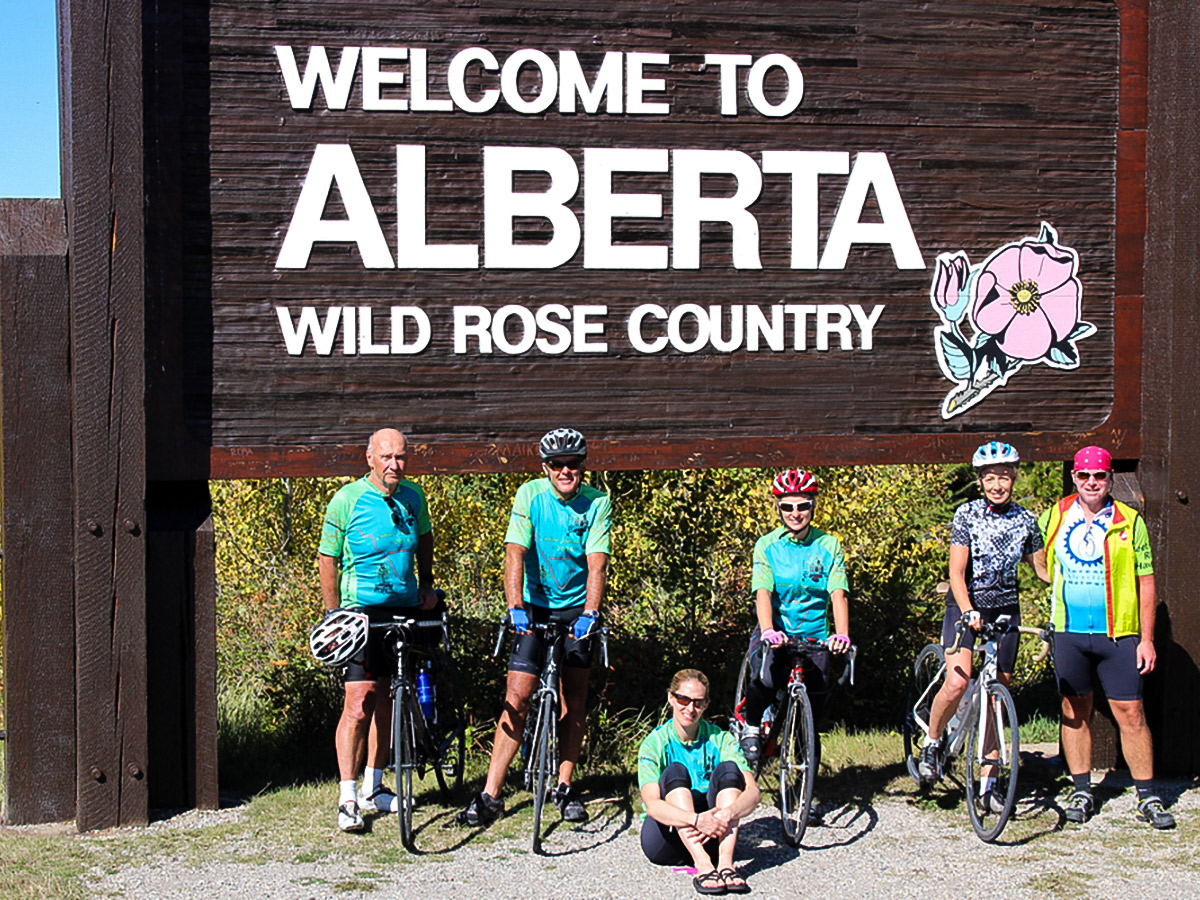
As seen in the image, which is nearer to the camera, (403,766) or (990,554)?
(403,766)

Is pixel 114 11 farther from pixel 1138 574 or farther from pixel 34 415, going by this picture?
pixel 1138 574

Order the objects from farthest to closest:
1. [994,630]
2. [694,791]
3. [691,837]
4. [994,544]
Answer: [994,544], [994,630], [694,791], [691,837]

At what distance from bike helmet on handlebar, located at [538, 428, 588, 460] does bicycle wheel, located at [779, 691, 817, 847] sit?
1.55 m

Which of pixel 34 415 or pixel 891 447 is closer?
pixel 34 415

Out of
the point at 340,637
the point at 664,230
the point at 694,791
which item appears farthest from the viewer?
the point at 664,230

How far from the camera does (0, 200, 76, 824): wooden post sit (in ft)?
21.5

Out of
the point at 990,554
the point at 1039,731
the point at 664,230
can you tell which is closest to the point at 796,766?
the point at 990,554

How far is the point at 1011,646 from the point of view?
680 centimetres

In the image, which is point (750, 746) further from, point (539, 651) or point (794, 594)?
point (539, 651)

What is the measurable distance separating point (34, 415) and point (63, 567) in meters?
0.75

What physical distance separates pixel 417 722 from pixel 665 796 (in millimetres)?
1422

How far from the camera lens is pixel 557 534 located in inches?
259

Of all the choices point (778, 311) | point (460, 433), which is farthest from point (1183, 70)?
point (460, 433)

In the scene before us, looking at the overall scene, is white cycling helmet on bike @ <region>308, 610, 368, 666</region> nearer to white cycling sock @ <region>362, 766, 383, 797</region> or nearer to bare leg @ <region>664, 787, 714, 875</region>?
white cycling sock @ <region>362, 766, 383, 797</region>
